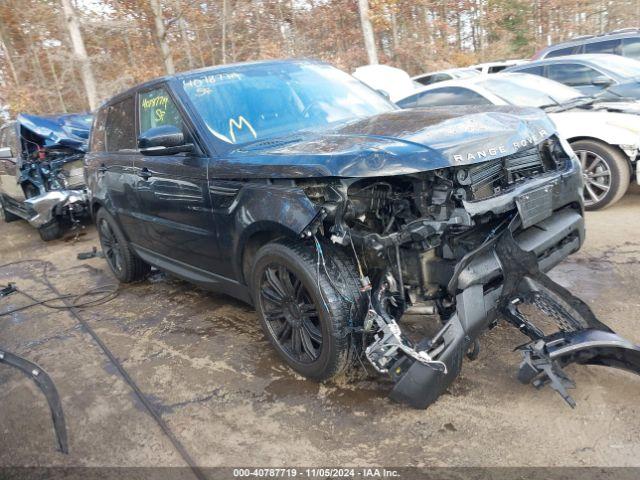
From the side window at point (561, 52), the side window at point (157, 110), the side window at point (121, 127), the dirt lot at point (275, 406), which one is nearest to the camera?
the dirt lot at point (275, 406)

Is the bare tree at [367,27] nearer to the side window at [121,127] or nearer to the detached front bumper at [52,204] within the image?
the detached front bumper at [52,204]

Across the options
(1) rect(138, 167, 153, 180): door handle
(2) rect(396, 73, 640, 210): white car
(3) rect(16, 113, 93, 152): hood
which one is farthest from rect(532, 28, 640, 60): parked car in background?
(1) rect(138, 167, 153, 180): door handle

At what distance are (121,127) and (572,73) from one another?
7102 millimetres

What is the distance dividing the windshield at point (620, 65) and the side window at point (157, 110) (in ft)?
23.3

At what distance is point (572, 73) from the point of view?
324 inches

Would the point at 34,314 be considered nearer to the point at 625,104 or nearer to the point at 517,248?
the point at 517,248

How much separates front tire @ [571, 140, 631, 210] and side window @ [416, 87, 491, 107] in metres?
1.64

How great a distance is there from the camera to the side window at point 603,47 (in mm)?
10062

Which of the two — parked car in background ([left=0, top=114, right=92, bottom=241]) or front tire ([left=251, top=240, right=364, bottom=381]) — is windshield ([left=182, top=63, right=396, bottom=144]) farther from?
parked car in background ([left=0, top=114, right=92, bottom=241])

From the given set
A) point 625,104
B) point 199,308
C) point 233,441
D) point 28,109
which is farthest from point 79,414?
point 28,109

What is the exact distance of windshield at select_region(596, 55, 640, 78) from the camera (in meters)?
7.80

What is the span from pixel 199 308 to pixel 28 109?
17.9m

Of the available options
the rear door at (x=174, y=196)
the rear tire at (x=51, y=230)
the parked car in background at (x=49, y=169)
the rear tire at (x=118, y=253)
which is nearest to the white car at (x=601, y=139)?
the rear door at (x=174, y=196)

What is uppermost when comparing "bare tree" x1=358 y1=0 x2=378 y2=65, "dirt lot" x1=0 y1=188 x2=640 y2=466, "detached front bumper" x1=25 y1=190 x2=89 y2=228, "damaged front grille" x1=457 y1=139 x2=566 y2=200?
"bare tree" x1=358 y1=0 x2=378 y2=65
